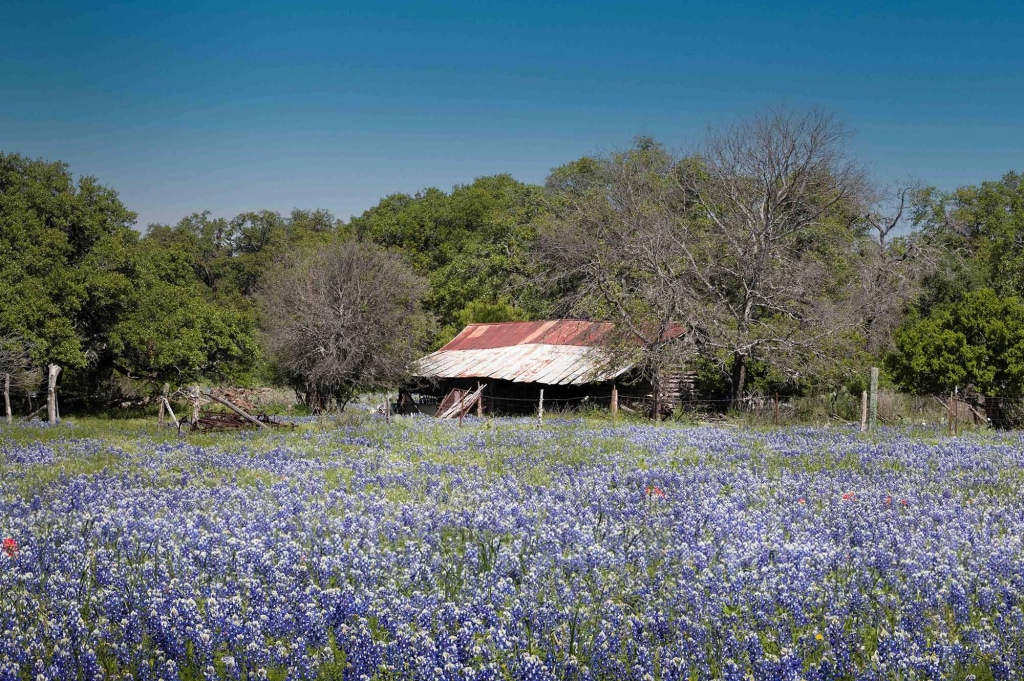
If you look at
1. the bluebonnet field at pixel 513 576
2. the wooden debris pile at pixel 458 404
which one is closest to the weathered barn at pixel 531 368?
the wooden debris pile at pixel 458 404

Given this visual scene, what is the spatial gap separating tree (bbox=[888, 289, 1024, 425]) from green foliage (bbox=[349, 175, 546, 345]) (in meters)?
29.0

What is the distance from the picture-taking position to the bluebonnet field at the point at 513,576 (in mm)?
4938

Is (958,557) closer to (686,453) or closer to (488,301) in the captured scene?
(686,453)

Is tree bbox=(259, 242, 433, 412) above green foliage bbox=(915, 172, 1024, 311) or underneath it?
underneath

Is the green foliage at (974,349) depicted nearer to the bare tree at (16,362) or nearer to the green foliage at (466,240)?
the green foliage at (466,240)

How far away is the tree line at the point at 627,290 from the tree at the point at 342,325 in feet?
0.41

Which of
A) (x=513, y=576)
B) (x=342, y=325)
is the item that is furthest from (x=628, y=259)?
(x=513, y=576)

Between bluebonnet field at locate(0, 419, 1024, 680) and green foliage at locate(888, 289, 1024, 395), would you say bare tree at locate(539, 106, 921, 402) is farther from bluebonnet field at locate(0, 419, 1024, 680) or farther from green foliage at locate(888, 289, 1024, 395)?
bluebonnet field at locate(0, 419, 1024, 680)

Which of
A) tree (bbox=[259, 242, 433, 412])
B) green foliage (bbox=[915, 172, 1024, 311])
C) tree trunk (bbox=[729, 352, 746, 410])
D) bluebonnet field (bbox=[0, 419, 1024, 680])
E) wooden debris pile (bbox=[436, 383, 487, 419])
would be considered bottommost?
bluebonnet field (bbox=[0, 419, 1024, 680])

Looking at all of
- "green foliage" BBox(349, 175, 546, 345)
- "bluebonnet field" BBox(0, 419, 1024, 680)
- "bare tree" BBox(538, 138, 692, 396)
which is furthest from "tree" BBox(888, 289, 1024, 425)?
"green foliage" BBox(349, 175, 546, 345)

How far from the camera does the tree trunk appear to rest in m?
34.6

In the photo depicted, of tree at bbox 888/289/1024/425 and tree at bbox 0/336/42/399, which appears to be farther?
tree at bbox 0/336/42/399

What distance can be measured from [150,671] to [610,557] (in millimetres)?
3621

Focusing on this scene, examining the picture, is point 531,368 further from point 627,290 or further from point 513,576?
point 513,576
